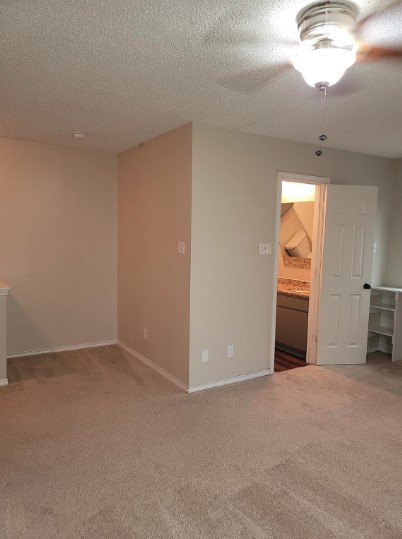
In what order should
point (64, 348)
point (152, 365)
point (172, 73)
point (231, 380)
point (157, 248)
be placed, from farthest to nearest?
point (64, 348)
point (152, 365)
point (157, 248)
point (231, 380)
point (172, 73)

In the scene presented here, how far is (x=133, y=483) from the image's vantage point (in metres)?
2.24

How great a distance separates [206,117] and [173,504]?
110 inches

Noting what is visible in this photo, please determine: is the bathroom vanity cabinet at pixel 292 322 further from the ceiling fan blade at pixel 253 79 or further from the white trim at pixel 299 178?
the ceiling fan blade at pixel 253 79

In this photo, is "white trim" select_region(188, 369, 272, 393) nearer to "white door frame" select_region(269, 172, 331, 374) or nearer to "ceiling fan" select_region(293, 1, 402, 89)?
"white door frame" select_region(269, 172, 331, 374)

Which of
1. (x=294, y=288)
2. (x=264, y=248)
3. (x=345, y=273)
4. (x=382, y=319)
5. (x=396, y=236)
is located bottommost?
(x=382, y=319)

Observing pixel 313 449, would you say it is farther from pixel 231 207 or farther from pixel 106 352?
pixel 106 352

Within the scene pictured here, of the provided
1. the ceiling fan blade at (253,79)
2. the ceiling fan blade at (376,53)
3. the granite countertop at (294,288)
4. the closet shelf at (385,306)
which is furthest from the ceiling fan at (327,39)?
the closet shelf at (385,306)

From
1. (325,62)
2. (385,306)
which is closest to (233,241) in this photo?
(325,62)

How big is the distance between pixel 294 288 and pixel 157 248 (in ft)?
7.62

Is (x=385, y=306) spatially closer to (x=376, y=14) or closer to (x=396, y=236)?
(x=396, y=236)

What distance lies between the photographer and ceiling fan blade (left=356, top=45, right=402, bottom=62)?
6.44ft

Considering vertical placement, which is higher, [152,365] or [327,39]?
[327,39]

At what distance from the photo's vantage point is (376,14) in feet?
5.48

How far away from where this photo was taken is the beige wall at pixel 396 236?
16.2 ft
